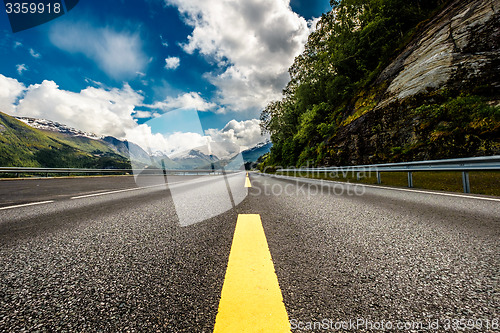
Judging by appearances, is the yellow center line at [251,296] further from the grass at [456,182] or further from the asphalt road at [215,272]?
the grass at [456,182]

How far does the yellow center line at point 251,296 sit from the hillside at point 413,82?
9.58 m

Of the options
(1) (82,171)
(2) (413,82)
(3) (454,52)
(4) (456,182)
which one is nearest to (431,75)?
(2) (413,82)

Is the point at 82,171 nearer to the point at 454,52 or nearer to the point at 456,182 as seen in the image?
the point at 456,182

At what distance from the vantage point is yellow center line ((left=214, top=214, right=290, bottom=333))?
0.79 m

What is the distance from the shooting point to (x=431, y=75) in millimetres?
10320

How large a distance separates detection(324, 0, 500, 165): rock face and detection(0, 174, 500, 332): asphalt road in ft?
27.3

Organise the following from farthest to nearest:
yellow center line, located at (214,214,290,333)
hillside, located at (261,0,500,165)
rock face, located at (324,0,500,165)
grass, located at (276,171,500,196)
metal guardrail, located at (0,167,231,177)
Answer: metal guardrail, located at (0,167,231,177) < rock face, located at (324,0,500,165) < hillside, located at (261,0,500,165) < grass, located at (276,171,500,196) < yellow center line, located at (214,214,290,333)

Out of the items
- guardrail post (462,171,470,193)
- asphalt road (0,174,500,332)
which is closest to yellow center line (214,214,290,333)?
asphalt road (0,174,500,332)

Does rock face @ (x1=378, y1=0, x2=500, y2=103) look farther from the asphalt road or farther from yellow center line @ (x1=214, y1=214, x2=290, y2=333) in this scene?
yellow center line @ (x1=214, y1=214, x2=290, y2=333)

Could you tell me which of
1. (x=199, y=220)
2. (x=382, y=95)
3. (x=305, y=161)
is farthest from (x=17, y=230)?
(x=305, y=161)

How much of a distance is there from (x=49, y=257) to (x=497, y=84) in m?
13.7

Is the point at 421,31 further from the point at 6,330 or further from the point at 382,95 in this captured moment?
the point at 6,330

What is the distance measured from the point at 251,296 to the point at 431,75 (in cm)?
1427

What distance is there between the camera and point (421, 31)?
13.4 m
